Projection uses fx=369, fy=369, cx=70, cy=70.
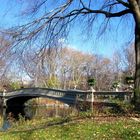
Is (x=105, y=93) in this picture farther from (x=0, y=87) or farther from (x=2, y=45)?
(x=0, y=87)

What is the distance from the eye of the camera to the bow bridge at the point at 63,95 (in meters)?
33.7

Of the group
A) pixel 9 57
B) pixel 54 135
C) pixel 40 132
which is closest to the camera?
pixel 54 135

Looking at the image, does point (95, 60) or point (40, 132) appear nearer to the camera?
point (40, 132)

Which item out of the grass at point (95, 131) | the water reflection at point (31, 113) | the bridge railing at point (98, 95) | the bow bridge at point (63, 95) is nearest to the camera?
the grass at point (95, 131)

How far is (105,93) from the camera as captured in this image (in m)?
35.9

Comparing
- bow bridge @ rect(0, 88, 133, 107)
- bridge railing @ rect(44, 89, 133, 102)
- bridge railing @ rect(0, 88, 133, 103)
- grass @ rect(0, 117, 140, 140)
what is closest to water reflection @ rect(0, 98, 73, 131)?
bow bridge @ rect(0, 88, 133, 107)

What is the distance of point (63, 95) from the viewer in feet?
162

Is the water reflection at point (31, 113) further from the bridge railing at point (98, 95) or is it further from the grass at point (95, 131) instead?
the grass at point (95, 131)

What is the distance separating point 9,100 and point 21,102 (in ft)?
10.5

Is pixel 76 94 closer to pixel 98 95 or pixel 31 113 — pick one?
pixel 98 95

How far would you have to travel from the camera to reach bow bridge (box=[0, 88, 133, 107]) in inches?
1328

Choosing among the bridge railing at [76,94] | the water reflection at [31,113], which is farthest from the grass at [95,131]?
the bridge railing at [76,94]

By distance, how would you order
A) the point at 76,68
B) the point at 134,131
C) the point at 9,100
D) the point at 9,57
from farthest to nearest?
the point at 76,68 → the point at 9,100 → the point at 9,57 → the point at 134,131

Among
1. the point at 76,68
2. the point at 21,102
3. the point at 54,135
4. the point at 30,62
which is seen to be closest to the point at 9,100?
the point at 21,102
